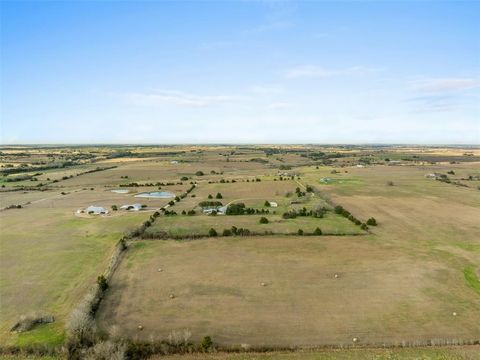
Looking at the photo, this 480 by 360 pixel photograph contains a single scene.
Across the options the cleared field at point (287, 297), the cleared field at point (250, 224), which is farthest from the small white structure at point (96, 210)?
the cleared field at point (287, 297)

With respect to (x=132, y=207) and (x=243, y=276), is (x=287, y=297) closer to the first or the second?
(x=243, y=276)

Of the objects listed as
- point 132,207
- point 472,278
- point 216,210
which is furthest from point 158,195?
point 472,278

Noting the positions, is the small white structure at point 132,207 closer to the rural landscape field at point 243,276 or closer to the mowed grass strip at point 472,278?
the rural landscape field at point 243,276

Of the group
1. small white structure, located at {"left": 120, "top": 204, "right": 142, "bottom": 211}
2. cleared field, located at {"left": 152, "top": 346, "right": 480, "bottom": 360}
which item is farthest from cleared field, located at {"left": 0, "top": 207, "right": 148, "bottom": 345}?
cleared field, located at {"left": 152, "top": 346, "right": 480, "bottom": 360}

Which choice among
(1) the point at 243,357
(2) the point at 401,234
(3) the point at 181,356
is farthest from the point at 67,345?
(2) the point at 401,234

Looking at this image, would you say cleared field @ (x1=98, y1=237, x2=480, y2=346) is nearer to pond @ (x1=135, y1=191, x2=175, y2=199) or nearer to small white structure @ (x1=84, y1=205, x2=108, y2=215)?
small white structure @ (x1=84, y1=205, x2=108, y2=215)
